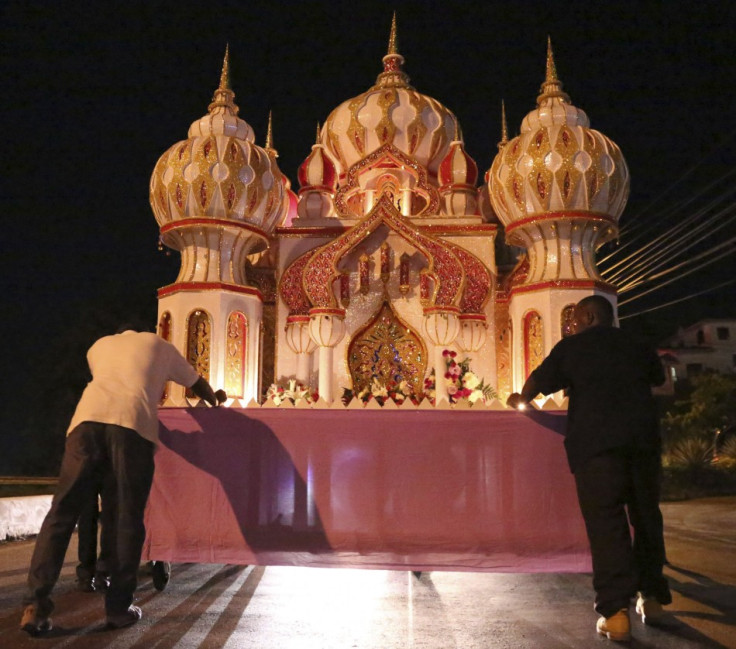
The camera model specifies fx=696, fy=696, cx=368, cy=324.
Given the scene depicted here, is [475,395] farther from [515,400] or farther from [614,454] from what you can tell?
[614,454]

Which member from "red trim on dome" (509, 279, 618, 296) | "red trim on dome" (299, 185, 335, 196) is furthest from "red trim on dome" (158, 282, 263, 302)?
"red trim on dome" (509, 279, 618, 296)

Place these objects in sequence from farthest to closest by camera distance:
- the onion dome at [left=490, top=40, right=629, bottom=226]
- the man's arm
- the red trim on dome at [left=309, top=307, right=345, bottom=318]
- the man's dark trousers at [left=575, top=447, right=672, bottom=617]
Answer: the red trim on dome at [left=309, top=307, right=345, bottom=318], the onion dome at [left=490, top=40, right=629, bottom=226], the man's arm, the man's dark trousers at [left=575, top=447, right=672, bottom=617]

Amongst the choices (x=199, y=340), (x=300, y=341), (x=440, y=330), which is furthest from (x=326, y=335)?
(x=199, y=340)

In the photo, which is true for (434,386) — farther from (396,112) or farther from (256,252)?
(396,112)

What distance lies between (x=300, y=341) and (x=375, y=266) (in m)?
1.67

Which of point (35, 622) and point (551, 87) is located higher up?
point (551, 87)

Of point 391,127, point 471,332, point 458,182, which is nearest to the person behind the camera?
point 471,332

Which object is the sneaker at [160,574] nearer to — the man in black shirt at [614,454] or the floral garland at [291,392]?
the man in black shirt at [614,454]

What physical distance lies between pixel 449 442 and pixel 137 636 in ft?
7.19

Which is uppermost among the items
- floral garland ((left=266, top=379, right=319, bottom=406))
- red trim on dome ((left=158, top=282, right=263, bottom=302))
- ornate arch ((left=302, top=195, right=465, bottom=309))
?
ornate arch ((left=302, top=195, right=465, bottom=309))

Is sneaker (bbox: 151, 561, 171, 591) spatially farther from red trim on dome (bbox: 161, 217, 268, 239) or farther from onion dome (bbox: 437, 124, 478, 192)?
onion dome (bbox: 437, 124, 478, 192)

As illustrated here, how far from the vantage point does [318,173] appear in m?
11.9

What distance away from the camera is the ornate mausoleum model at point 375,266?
9.87 meters

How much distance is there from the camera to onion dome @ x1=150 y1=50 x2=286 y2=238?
10.1 meters
